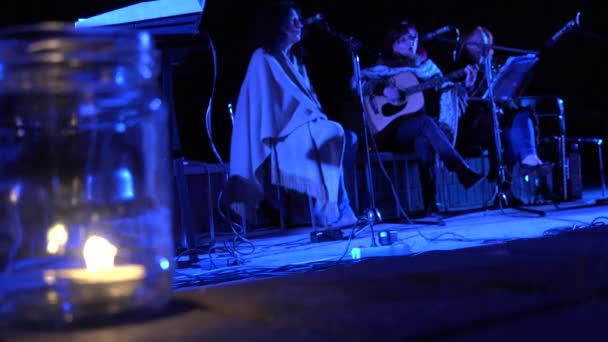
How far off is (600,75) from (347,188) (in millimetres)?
3010

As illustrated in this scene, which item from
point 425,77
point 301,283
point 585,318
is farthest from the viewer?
point 425,77

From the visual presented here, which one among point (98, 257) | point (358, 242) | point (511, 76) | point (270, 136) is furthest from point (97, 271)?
point (511, 76)

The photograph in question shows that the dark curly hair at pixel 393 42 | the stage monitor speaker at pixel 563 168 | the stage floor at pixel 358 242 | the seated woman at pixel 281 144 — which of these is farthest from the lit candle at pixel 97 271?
the stage monitor speaker at pixel 563 168

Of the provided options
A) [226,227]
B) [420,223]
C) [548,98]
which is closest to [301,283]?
[420,223]

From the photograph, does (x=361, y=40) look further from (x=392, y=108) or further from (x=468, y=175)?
(x=468, y=175)

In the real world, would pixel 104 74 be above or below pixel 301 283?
above

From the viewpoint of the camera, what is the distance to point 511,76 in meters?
3.61

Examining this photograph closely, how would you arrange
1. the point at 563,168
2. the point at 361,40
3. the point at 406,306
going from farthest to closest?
the point at 361,40, the point at 563,168, the point at 406,306

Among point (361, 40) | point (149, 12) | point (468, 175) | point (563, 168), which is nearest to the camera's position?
point (149, 12)

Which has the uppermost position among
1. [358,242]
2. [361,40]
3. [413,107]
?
[361,40]

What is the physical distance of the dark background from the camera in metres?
3.52

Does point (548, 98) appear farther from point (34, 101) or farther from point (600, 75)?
point (34, 101)

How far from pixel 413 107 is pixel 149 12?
2283mm

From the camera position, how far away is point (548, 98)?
429 cm
